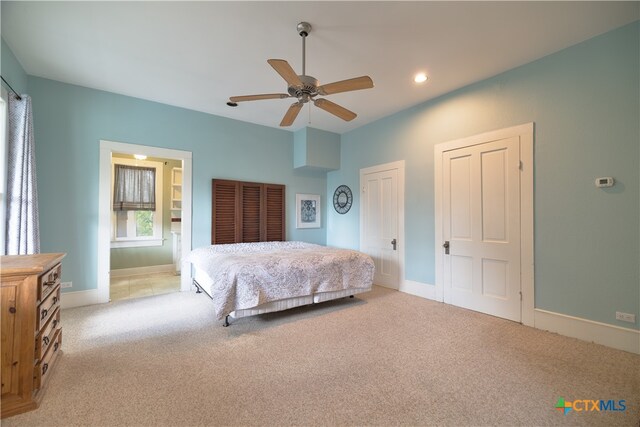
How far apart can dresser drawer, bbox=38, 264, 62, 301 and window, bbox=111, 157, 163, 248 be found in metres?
3.60

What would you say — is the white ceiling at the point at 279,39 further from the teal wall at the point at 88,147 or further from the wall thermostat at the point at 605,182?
the wall thermostat at the point at 605,182

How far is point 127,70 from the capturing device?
3.13 meters

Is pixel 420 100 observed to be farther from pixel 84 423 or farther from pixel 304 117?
pixel 84 423

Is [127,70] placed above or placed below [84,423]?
above

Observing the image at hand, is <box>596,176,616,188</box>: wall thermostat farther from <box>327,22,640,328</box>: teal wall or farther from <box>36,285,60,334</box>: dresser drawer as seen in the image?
<box>36,285,60,334</box>: dresser drawer

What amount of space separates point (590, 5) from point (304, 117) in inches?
136

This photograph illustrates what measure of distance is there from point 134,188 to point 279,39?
14.9 feet

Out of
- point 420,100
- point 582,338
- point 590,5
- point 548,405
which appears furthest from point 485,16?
point 582,338

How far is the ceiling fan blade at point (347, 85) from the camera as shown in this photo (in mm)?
2146

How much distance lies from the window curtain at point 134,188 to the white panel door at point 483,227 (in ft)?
18.2

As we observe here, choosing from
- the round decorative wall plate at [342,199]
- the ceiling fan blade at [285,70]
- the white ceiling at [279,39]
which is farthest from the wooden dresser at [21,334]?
the round decorative wall plate at [342,199]

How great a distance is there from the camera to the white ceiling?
221cm

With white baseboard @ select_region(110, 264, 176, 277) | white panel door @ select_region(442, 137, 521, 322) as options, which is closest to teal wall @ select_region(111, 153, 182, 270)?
white baseboard @ select_region(110, 264, 176, 277)

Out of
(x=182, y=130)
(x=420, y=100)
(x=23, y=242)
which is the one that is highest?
(x=420, y=100)
